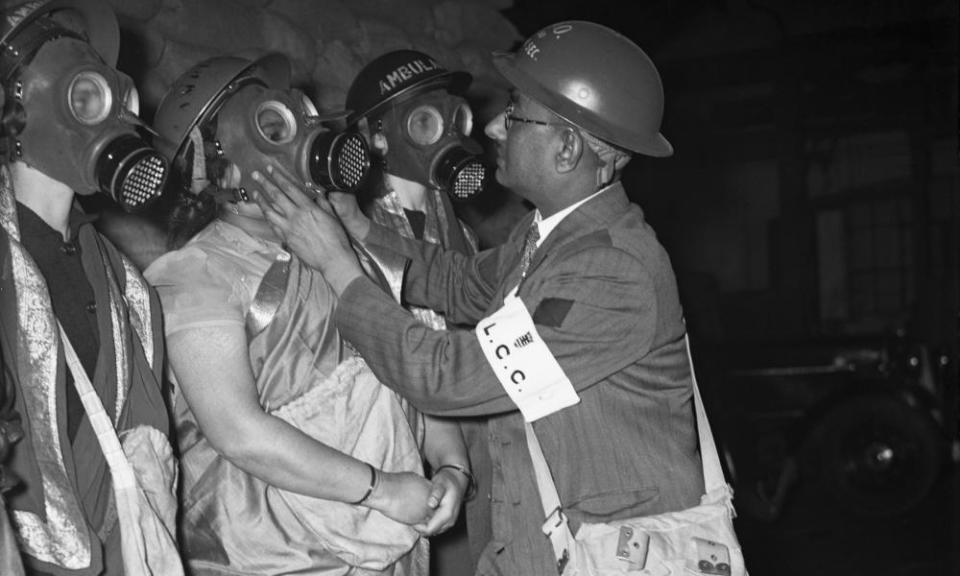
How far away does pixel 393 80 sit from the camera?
2922mm

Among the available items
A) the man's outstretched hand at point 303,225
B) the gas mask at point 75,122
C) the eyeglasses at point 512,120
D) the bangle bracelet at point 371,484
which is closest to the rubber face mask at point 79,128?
the gas mask at point 75,122

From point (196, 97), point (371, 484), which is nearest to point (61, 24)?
point (196, 97)

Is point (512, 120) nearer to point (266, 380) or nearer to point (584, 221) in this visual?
point (584, 221)

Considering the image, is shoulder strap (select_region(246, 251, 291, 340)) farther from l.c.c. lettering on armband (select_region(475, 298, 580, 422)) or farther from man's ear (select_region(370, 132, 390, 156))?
man's ear (select_region(370, 132, 390, 156))

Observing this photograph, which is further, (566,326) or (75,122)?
(566,326)

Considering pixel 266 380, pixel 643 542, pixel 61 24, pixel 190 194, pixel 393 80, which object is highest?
pixel 61 24

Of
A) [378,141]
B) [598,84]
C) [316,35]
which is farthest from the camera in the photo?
[316,35]

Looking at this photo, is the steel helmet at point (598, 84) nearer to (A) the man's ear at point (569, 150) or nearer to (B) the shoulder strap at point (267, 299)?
(A) the man's ear at point (569, 150)

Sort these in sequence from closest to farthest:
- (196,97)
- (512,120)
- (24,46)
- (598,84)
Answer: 1. (24,46)
2. (196,97)
3. (598,84)
4. (512,120)

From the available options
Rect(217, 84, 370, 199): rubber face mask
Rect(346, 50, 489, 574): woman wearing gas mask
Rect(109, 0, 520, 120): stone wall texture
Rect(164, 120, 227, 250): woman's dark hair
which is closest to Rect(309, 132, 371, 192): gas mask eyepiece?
Rect(217, 84, 370, 199): rubber face mask

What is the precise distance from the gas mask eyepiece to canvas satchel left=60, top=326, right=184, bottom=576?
64cm

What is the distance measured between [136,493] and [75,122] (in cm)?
66

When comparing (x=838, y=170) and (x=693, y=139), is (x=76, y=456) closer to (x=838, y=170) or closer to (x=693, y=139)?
(x=693, y=139)

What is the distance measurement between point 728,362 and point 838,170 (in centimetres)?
751
